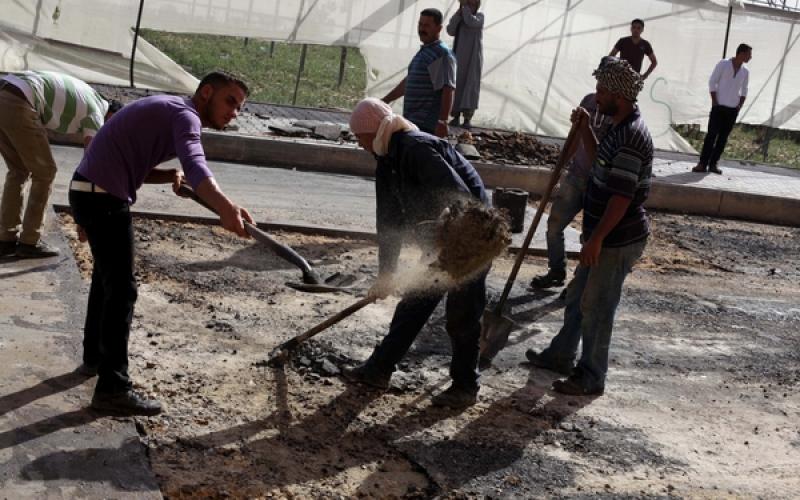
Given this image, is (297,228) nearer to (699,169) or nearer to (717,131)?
(699,169)

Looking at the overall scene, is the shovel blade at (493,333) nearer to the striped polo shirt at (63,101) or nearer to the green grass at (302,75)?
the striped polo shirt at (63,101)

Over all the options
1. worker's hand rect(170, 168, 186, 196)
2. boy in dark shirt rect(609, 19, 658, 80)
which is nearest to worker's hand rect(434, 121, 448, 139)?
worker's hand rect(170, 168, 186, 196)

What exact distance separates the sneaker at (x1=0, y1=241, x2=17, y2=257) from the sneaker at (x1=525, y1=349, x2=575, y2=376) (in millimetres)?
3367

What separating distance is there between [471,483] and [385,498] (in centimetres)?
45

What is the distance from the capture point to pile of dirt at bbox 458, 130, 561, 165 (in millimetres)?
13516

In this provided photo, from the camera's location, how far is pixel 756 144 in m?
21.9

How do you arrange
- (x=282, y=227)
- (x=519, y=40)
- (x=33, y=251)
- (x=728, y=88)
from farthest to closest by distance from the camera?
(x=519, y=40), (x=728, y=88), (x=282, y=227), (x=33, y=251)

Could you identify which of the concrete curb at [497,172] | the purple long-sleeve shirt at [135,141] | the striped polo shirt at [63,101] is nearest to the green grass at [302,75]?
the concrete curb at [497,172]

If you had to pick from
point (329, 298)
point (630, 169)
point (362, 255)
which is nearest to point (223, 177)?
point (362, 255)

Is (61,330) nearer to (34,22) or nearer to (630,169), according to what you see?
(630,169)

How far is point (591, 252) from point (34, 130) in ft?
11.5

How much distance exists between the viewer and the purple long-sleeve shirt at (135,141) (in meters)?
4.93

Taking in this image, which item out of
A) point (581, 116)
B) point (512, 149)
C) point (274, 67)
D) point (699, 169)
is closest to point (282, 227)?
point (581, 116)

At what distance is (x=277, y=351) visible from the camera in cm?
620
